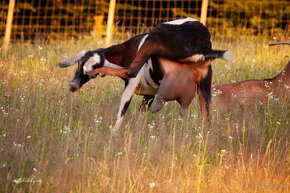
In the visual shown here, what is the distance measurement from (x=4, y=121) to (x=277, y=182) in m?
2.82

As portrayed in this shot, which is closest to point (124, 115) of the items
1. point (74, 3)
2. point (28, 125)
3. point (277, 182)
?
point (28, 125)

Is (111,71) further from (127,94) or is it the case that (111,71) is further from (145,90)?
(145,90)

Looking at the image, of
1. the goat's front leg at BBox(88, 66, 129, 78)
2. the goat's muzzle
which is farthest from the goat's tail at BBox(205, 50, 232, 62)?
the goat's muzzle

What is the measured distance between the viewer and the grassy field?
618 centimetres

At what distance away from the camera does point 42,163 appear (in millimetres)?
6402

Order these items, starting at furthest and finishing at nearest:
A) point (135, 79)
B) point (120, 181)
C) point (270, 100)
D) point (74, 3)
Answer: point (74, 3) < point (270, 100) < point (135, 79) < point (120, 181)

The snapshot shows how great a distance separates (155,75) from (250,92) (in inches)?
69.7

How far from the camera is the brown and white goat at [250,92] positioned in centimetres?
941

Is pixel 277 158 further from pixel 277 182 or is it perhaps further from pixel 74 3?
pixel 74 3

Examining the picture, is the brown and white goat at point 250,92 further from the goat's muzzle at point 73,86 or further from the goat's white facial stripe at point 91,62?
the goat's muzzle at point 73,86

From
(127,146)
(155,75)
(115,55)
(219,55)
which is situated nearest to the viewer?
(127,146)

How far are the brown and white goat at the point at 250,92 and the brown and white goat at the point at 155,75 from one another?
1.01 metres

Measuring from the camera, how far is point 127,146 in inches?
274

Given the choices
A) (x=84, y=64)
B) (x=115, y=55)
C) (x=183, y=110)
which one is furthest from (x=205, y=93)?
(x=84, y=64)
